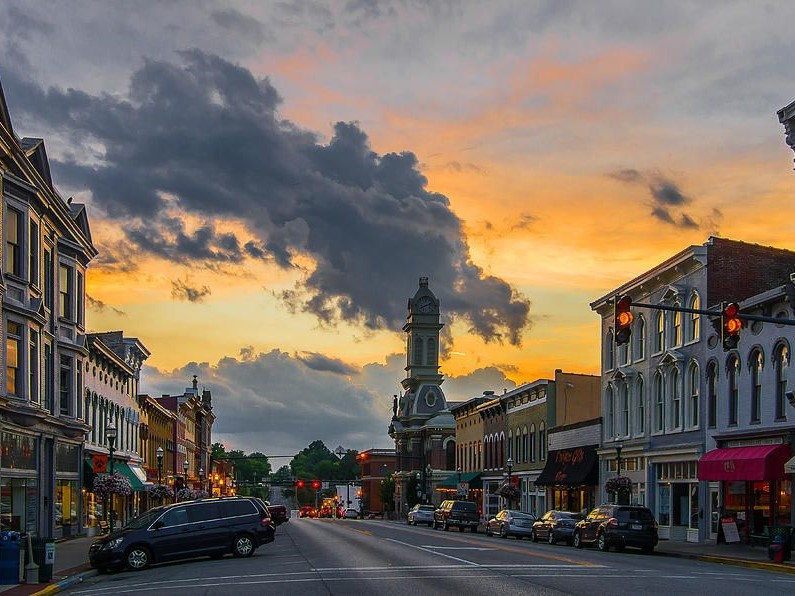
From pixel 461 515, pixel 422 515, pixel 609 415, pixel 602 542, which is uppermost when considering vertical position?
pixel 609 415

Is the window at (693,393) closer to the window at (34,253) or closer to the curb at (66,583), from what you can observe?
the window at (34,253)

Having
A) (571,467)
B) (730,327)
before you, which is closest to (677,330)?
(571,467)

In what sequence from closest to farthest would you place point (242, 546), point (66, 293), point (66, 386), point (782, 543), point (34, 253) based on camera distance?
point (782, 543)
point (242, 546)
point (34, 253)
point (66, 293)
point (66, 386)

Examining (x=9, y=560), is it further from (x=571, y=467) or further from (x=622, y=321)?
(x=571, y=467)

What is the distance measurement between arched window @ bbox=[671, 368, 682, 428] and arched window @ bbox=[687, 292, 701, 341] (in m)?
2.22

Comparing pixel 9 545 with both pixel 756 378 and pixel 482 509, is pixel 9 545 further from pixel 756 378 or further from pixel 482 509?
pixel 482 509

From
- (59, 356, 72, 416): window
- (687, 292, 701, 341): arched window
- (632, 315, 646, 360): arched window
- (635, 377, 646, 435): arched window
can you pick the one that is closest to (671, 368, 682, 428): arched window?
(687, 292, 701, 341): arched window

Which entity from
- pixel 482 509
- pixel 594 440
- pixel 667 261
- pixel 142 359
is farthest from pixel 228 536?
pixel 482 509

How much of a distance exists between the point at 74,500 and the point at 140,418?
29016 mm

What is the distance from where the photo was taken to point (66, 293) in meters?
45.5

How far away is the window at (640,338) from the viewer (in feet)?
185

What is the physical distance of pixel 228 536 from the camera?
3466cm

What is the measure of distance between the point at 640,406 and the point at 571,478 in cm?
981

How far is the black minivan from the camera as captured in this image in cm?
3228
